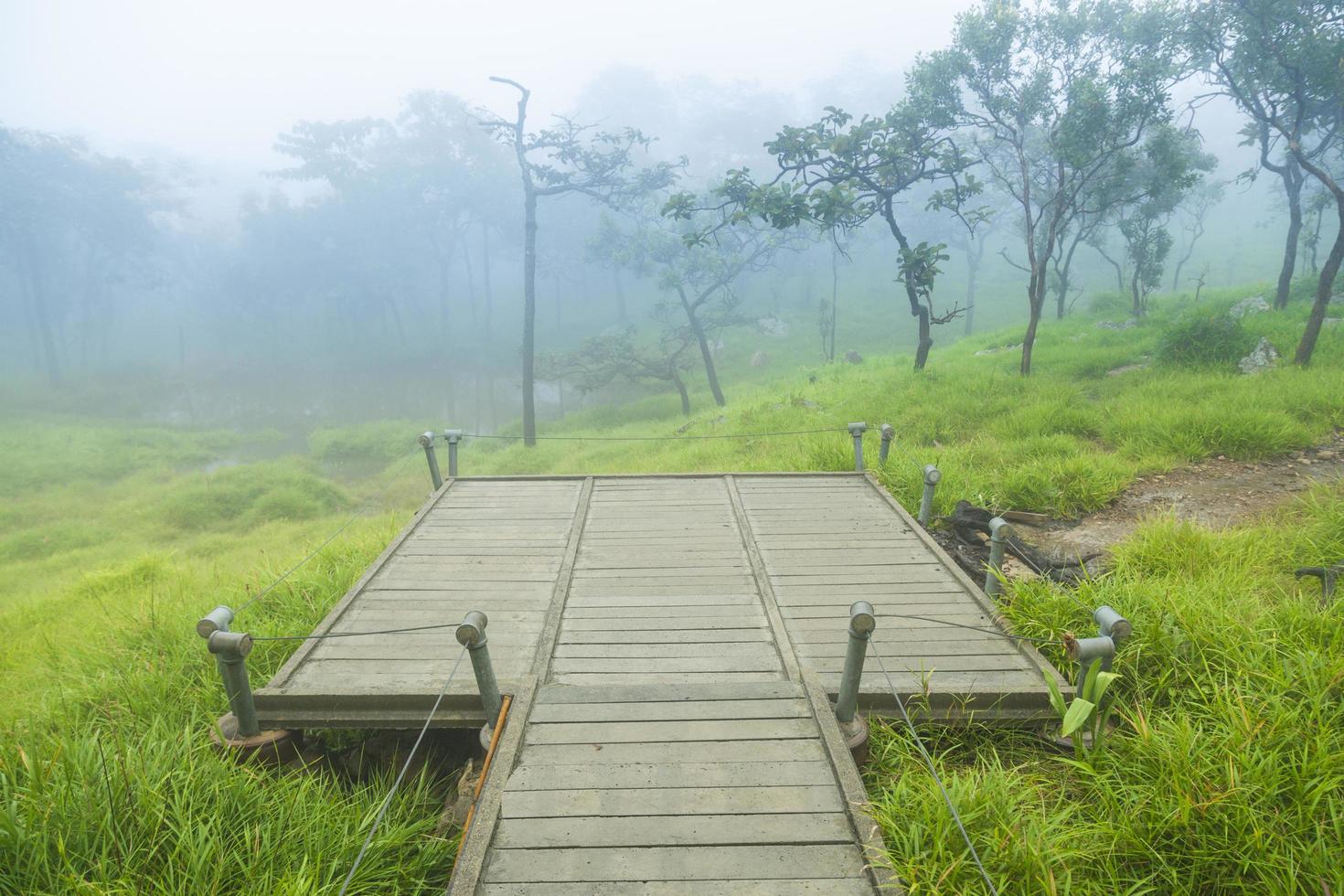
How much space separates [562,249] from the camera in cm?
4697

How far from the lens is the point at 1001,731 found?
3812 mm

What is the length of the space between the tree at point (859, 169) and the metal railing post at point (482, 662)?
417 inches

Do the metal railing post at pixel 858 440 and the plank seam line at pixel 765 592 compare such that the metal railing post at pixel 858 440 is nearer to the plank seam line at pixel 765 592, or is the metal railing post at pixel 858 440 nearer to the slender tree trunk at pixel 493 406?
the plank seam line at pixel 765 592

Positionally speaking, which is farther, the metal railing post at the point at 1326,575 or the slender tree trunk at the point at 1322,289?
the slender tree trunk at the point at 1322,289

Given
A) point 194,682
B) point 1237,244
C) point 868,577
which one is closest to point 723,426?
point 868,577

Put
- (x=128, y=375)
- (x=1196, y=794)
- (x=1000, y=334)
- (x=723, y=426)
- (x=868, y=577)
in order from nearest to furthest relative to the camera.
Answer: (x=1196, y=794) → (x=868, y=577) → (x=723, y=426) → (x=1000, y=334) → (x=128, y=375)

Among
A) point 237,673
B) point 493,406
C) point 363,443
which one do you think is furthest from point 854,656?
point 493,406

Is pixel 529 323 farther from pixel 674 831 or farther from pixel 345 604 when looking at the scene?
pixel 674 831

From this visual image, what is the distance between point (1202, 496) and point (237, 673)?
878cm

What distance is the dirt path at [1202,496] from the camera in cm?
652

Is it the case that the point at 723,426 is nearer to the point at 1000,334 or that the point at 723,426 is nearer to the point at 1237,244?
the point at 1000,334

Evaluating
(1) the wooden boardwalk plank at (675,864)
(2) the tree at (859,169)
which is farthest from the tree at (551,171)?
(1) the wooden boardwalk plank at (675,864)

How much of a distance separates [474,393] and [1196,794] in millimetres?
34306

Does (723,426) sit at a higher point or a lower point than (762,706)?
lower
